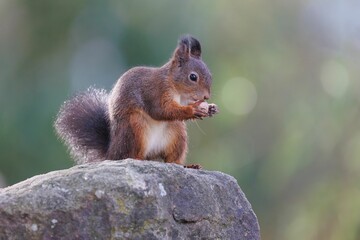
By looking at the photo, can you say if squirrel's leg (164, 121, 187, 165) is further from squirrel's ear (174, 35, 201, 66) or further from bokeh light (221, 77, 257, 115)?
bokeh light (221, 77, 257, 115)

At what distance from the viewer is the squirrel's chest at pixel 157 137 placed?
4.06 meters

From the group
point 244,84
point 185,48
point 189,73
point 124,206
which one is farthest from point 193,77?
point 244,84

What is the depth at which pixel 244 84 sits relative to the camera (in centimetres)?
1057

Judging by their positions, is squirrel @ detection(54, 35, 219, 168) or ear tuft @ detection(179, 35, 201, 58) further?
ear tuft @ detection(179, 35, 201, 58)

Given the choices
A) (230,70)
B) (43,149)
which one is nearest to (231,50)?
(230,70)

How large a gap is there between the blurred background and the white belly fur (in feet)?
15.0

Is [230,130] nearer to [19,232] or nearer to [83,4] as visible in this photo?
[83,4]

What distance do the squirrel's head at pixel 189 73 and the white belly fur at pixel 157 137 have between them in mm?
203

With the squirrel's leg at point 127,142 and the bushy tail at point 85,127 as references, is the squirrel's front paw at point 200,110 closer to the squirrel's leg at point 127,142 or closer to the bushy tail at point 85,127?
the squirrel's leg at point 127,142

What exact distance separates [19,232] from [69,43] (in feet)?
23.9

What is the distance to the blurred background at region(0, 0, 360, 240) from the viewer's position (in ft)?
30.7

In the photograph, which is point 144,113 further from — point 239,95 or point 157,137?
point 239,95

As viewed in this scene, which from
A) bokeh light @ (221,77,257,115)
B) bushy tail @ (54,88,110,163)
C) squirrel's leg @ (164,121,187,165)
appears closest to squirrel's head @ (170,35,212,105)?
squirrel's leg @ (164,121,187,165)

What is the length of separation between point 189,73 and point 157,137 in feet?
1.21
